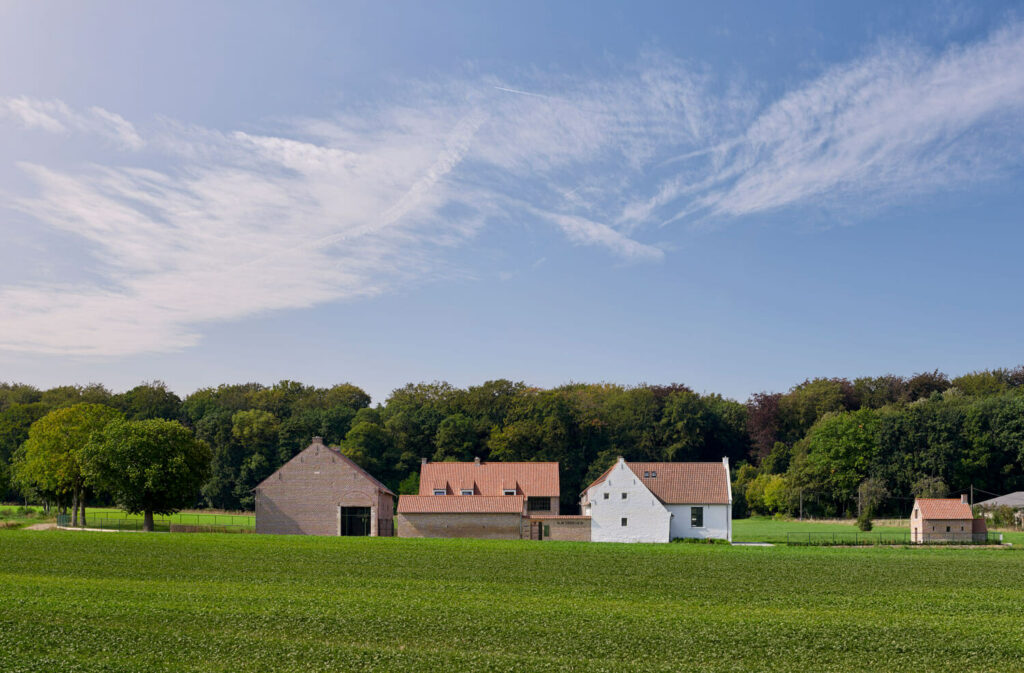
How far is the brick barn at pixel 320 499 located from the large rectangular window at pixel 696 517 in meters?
22.9

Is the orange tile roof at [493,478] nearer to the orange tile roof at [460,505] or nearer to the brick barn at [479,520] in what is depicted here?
the brick barn at [479,520]

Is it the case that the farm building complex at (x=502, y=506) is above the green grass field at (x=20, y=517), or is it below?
above

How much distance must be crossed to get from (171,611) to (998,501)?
8236cm

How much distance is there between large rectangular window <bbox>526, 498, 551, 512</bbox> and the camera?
7575 centimetres

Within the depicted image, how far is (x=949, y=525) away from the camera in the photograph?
6412 centimetres

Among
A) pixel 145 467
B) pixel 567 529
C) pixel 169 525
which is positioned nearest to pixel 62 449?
pixel 169 525

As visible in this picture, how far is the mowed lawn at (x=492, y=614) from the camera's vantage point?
62.8 feet

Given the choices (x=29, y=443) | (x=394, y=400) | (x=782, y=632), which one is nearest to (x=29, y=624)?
(x=782, y=632)

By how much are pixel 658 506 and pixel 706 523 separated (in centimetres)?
412

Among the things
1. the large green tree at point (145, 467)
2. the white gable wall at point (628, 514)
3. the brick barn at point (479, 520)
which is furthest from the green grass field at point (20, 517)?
the white gable wall at point (628, 514)

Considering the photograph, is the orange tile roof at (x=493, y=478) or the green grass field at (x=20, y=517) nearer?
the green grass field at (x=20, y=517)

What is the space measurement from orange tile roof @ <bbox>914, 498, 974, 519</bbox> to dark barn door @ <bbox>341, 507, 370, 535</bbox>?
131ft

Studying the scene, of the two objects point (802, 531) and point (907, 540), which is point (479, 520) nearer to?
point (907, 540)

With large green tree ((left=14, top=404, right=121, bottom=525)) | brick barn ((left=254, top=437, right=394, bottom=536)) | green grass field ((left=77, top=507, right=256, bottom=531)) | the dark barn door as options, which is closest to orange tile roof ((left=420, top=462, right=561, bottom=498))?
brick barn ((left=254, top=437, right=394, bottom=536))
